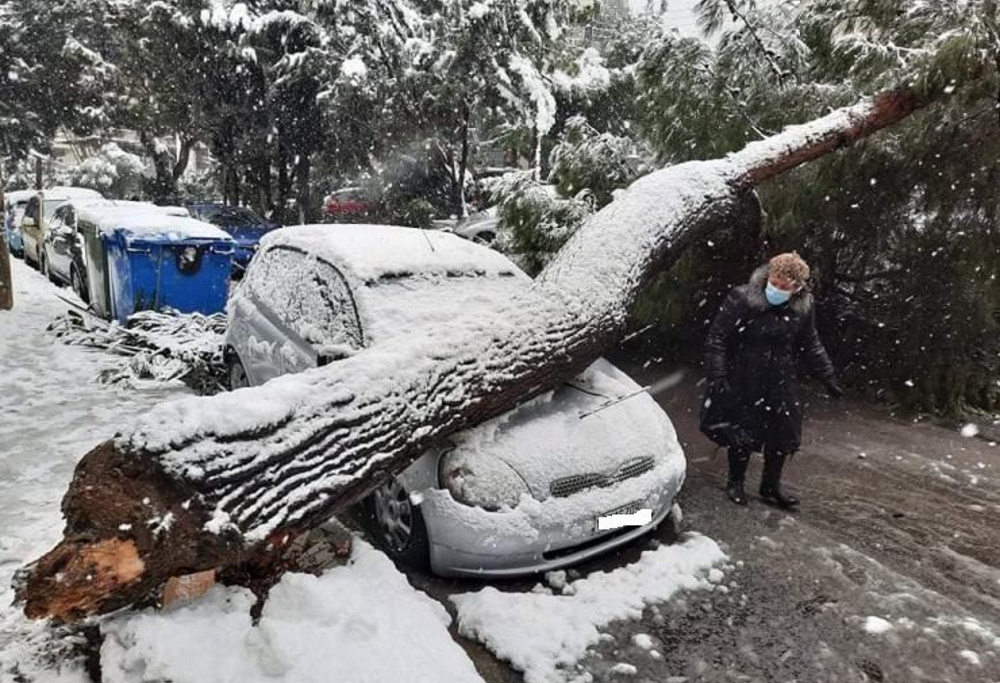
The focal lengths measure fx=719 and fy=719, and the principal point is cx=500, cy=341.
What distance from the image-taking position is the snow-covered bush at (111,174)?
24031 mm

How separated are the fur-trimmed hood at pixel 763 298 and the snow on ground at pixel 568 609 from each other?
1567 mm

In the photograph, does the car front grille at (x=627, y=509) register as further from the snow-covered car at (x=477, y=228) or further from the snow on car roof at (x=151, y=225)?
the snow-covered car at (x=477, y=228)

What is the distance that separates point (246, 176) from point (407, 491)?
16.3m

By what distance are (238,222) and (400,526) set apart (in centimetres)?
1139

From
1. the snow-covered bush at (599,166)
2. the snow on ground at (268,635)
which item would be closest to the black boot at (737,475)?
the snow on ground at (268,635)

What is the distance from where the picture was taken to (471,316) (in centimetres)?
419

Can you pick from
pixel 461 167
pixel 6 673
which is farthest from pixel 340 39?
pixel 6 673

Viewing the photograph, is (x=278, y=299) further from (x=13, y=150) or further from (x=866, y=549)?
(x=13, y=150)

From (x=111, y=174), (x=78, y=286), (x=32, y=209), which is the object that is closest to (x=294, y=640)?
(x=78, y=286)

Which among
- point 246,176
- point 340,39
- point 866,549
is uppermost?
point 340,39

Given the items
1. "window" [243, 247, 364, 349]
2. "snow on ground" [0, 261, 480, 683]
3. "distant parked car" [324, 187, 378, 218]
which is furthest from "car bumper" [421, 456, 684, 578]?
"distant parked car" [324, 187, 378, 218]

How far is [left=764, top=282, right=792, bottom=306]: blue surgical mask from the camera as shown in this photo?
14.5 ft

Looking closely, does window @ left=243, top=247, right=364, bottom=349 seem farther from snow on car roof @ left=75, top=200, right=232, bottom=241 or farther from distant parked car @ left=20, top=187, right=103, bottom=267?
distant parked car @ left=20, top=187, right=103, bottom=267

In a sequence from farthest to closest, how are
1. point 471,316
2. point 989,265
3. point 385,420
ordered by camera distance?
point 989,265, point 471,316, point 385,420
